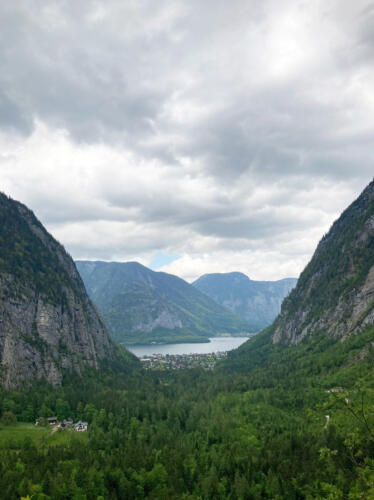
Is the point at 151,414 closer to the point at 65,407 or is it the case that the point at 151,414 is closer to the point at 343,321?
the point at 65,407

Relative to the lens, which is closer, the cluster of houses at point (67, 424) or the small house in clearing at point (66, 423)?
the cluster of houses at point (67, 424)

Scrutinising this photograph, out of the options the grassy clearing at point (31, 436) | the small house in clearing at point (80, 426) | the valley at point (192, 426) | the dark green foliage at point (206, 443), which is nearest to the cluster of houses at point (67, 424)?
the small house in clearing at point (80, 426)

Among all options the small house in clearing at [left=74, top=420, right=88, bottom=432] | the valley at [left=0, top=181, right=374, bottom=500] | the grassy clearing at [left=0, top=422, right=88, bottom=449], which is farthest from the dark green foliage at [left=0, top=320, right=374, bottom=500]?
the small house in clearing at [left=74, top=420, right=88, bottom=432]

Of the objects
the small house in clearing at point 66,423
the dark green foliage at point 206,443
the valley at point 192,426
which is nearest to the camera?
the valley at point 192,426

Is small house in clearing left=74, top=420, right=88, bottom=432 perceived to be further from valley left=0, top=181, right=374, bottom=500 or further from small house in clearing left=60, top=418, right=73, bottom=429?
valley left=0, top=181, right=374, bottom=500

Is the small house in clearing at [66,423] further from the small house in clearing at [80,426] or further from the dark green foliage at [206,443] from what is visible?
the dark green foliage at [206,443]

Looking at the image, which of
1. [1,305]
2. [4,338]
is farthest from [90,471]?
[1,305]

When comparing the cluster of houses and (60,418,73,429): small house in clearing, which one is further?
(60,418,73,429): small house in clearing
